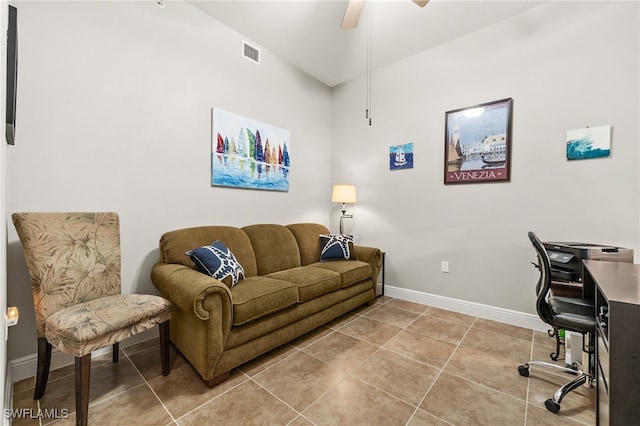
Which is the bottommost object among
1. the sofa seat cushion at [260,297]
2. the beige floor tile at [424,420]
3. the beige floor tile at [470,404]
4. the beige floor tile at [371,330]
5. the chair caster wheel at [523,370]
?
the beige floor tile at [371,330]

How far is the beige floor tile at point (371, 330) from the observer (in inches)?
94.7

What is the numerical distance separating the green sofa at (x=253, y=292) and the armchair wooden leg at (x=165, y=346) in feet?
0.37

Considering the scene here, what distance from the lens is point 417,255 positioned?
337cm

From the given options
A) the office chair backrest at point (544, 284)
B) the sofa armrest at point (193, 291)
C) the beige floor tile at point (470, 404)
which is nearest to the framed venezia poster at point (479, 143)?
the office chair backrest at point (544, 284)

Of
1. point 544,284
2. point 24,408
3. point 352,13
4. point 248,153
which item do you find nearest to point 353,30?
point 352,13

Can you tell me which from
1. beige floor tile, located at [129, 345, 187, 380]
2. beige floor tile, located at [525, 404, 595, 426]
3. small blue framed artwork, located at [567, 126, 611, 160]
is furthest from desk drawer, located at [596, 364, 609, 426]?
beige floor tile, located at [129, 345, 187, 380]

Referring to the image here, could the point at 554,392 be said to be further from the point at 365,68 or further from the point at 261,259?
the point at 365,68

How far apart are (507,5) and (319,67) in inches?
81.3

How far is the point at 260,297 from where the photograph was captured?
1976 mm

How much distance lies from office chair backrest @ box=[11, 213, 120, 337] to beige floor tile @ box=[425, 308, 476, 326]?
293cm

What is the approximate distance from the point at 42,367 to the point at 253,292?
1215 mm

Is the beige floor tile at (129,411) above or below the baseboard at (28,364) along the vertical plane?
below

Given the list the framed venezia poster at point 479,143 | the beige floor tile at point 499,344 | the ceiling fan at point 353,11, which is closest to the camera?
the ceiling fan at point 353,11

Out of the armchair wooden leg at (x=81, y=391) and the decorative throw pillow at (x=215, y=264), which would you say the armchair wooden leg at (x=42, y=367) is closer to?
the armchair wooden leg at (x=81, y=391)
